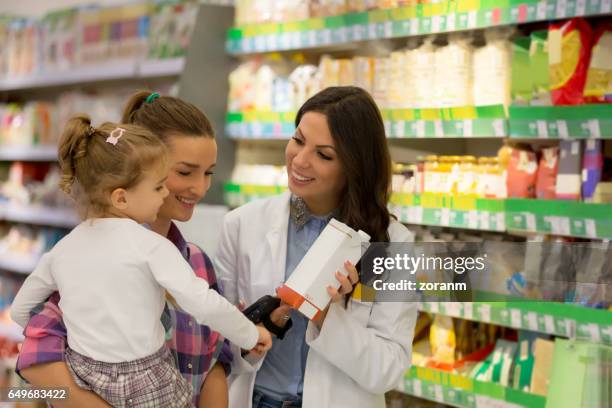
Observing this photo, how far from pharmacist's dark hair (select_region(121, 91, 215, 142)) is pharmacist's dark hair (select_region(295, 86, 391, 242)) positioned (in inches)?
11.9

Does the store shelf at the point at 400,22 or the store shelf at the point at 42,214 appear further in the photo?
the store shelf at the point at 42,214

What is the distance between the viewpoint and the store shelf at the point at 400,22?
291 centimetres

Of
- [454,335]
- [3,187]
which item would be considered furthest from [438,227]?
[3,187]

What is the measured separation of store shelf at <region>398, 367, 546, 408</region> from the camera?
9.95ft

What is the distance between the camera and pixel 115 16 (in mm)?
4965

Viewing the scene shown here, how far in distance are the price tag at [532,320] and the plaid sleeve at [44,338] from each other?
189cm

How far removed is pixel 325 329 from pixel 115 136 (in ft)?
2.13

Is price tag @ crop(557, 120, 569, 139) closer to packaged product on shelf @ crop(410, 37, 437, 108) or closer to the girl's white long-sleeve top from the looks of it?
packaged product on shelf @ crop(410, 37, 437, 108)

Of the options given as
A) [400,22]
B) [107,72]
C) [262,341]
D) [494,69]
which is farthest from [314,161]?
[107,72]

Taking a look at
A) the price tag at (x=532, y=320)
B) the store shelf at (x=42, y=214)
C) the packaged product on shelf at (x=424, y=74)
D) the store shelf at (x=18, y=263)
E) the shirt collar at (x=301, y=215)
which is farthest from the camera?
the store shelf at (x=18, y=263)

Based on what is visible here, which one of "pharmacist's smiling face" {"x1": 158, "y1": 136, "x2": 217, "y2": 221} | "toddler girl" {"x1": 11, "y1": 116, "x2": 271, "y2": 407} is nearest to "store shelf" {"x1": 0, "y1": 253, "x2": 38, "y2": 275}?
"pharmacist's smiling face" {"x1": 158, "y1": 136, "x2": 217, "y2": 221}

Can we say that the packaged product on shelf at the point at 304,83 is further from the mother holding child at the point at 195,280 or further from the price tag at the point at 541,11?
the mother holding child at the point at 195,280

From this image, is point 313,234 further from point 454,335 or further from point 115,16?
point 115,16

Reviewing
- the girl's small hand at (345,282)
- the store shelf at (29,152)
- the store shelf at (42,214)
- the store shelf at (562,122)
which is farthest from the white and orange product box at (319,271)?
the store shelf at (29,152)
